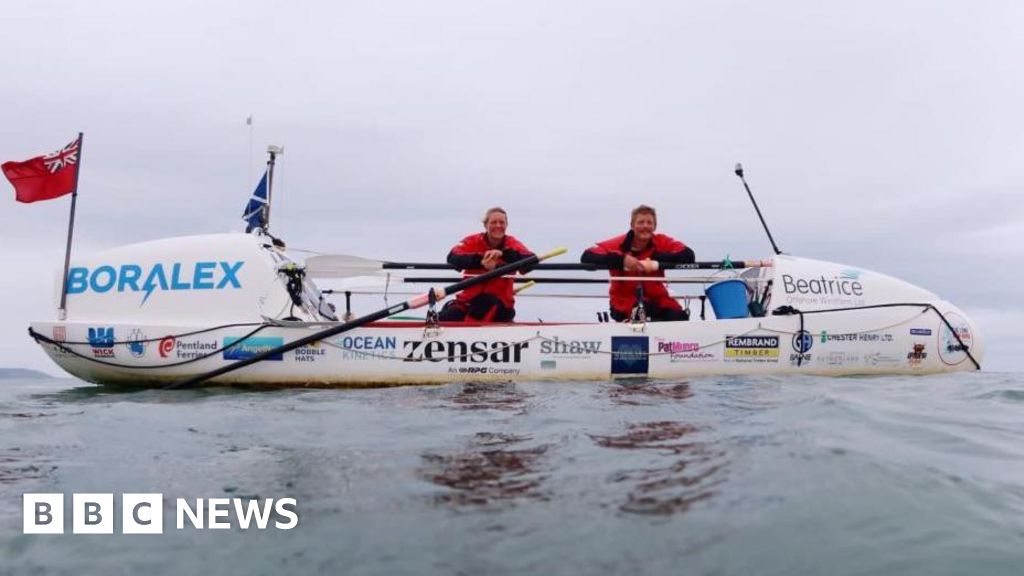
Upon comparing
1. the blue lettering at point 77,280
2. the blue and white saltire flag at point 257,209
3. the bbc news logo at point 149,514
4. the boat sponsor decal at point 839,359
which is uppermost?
the blue and white saltire flag at point 257,209

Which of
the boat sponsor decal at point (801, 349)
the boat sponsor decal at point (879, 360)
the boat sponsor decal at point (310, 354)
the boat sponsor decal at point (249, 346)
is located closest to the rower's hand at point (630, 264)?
the boat sponsor decal at point (801, 349)

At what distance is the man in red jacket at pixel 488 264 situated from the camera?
9.61m

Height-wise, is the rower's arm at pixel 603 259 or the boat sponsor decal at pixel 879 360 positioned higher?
the rower's arm at pixel 603 259

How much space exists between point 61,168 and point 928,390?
10.6 meters

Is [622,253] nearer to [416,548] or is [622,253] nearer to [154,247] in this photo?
[154,247]

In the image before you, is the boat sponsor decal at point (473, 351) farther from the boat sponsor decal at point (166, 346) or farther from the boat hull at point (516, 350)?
the boat sponsor decal at point (166, 346)

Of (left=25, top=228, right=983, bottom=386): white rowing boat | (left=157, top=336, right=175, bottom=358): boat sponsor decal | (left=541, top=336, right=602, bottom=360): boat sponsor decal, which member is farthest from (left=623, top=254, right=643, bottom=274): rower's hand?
(left=157, top=336, right=175, bottom=358): boat sponsor decal

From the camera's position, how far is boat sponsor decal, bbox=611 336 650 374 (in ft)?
29.1

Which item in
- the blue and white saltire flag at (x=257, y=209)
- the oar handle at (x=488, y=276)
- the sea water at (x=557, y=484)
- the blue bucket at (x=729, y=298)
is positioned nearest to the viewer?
the sea water at (x=557, y=484)

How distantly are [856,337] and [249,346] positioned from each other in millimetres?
7252

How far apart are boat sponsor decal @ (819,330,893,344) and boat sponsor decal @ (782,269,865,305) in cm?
40

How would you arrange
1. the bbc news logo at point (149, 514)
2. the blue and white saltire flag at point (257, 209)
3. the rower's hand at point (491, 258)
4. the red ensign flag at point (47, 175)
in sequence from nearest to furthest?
1. the bbc news logo at point (149, 514)
2. the rower's hand at point (491, 258)
3. the red ensign flag at point (47, 175)
4. the blue and white saltire flag at point (257, 209)

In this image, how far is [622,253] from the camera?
9273 millimetres

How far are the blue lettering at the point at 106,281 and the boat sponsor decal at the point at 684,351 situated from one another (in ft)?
21.9
